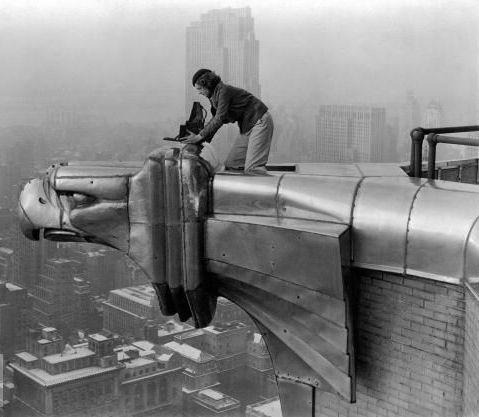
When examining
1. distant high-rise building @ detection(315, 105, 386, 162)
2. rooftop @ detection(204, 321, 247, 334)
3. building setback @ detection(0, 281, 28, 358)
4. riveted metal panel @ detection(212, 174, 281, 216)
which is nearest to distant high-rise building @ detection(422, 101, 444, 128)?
distant high-rise building @ detection(315, 105, 386, 162)

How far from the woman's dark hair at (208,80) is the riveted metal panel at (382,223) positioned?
5.17 feet

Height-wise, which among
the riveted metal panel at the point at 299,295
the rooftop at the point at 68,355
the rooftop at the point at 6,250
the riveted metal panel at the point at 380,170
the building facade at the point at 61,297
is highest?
the riveted metal panel at the point at 380,170

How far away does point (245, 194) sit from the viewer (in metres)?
4.94

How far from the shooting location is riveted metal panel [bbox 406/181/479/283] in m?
4.16

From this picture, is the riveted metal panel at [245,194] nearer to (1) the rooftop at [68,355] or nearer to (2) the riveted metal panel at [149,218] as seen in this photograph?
(2) the riveted metal panel at [149,218]

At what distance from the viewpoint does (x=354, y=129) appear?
34.6 ft

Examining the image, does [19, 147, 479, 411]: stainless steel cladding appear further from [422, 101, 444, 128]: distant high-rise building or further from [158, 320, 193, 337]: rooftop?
[158, 320, 193, 337]: rooftop

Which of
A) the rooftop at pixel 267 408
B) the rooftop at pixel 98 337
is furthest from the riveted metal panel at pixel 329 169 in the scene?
the rooftop at pixel 98 337

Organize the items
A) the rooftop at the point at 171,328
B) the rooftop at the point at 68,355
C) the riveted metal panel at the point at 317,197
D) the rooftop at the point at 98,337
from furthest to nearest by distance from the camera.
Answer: the rooftop at the point at 171,328, the rooftop at the point at 98,337, the rooftop at the point at 68,355, the riveted metal panel at the point at 317,197

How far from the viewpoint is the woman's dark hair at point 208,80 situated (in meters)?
5.40

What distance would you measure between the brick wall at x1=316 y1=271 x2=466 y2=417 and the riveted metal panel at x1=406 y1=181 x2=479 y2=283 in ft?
0.39

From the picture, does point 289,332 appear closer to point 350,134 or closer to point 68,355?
point 350,134

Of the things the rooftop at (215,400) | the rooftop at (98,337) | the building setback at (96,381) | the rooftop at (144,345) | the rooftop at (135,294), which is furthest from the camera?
the rooftop at (135,294)

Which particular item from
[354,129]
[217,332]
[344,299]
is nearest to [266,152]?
[344,299]
